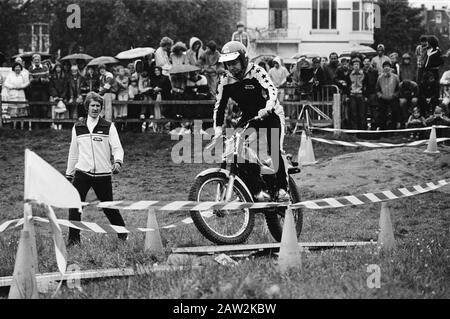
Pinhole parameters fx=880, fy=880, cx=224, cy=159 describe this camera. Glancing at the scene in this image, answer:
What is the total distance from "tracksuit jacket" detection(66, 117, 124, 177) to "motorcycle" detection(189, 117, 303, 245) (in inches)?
57.6

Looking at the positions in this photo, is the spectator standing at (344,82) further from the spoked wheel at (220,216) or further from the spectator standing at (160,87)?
the spoked wheel at (220,216)

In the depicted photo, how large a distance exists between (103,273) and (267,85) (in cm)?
313

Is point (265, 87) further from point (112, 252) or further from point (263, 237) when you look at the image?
point (112, 252)

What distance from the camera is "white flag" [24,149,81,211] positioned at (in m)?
6.78

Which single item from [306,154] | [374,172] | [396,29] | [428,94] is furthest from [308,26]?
[374,172]

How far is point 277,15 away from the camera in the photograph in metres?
54.1

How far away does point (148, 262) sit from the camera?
8.50m

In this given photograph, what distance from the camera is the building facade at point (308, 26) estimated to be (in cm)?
5369

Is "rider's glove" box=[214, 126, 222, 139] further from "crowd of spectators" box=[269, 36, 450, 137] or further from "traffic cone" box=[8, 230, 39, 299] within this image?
"crowd of spectators" box=[269, 36, 450, 137]

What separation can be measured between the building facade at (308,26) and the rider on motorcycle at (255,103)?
4396 centimetres

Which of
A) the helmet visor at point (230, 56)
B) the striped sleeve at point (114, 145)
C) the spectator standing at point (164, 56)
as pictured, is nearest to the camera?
the helmet visor at point (230, 56)

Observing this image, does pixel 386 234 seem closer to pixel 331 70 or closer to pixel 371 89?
pixel 371 89

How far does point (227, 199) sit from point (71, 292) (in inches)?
104

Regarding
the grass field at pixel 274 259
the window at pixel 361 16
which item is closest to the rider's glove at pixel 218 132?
the grass field at pixel 274 259
